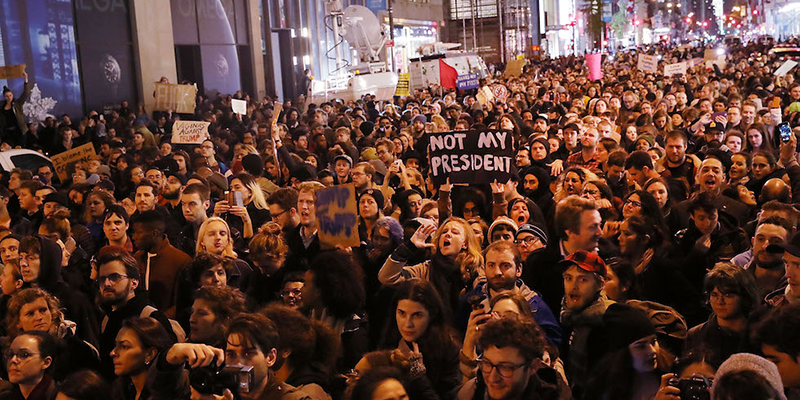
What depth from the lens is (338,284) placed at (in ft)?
17.4

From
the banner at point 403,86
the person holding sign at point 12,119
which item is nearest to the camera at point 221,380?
the person holding sign at point 12,119

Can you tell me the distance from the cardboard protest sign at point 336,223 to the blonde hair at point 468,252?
727mm

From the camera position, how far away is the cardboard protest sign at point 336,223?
679cm

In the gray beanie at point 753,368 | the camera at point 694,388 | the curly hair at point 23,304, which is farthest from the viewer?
the curly hair at point 23,304

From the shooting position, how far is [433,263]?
6109mm

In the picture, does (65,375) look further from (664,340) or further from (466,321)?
(664,340)

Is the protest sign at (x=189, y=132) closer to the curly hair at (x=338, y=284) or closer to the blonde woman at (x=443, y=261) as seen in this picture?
the blonde woman at (x=443, y=261)

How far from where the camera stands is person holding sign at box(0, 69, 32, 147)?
62.5 feet

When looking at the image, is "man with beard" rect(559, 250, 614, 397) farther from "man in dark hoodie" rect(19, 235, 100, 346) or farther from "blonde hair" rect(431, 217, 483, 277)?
"man in dark hoodie" rect(19, 235, 100, 346)

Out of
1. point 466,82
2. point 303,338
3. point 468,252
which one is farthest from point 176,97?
point 303,338

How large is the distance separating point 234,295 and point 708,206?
3.30 metres

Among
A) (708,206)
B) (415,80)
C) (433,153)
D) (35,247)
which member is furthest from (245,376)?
(415,80)

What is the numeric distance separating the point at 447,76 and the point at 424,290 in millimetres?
20313

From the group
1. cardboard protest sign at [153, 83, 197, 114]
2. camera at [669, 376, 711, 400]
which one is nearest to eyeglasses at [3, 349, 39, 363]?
camera at [669, 376, 711, 400]
